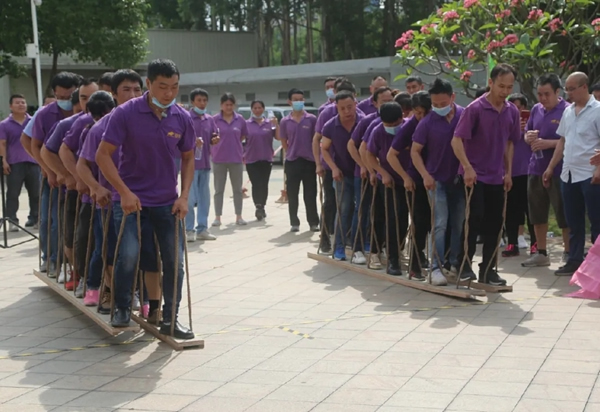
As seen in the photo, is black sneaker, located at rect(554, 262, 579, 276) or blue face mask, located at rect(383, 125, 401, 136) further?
black sneaker, located at rect(554, 262, 579, 276)

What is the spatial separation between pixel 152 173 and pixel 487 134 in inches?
116

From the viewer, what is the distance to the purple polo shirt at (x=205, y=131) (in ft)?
40.2

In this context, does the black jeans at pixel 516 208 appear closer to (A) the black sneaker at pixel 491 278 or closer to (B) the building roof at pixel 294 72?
(A) the black sneaker at pixel 491 278

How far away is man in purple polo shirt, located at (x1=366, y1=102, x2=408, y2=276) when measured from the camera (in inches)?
344

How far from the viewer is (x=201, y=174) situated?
1228 centimetres

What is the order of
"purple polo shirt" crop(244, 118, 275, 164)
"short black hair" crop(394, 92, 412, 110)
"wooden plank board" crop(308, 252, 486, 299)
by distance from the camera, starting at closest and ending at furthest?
"wooden plank board" crop(308, 252, 486, 299), "short black hair" crop(394, 92, 412, 110), "purple polo shirt" crop(244, 118, 275, 164)

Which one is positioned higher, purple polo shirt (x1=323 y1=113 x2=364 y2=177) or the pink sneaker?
purple polo shirt (x1=323 y1=113 x2=364 y2=177)

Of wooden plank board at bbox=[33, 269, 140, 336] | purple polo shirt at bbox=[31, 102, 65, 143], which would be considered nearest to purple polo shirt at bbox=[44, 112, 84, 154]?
purple polo shirt at bbox=[31, 102, 65, 143]

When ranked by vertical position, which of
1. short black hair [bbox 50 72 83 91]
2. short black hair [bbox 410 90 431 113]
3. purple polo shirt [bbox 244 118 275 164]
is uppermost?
short black hair [bbox 50 72 83 91]

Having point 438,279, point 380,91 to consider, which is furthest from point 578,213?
point 380,91

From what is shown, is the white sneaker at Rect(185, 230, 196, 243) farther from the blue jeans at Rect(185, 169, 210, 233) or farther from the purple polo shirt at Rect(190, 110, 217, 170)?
the purple polo shirt at Rect(190, 110, 217, 170)

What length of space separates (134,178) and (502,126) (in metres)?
3.19

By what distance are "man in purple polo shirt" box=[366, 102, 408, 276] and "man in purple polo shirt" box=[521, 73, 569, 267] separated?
144 centimetres

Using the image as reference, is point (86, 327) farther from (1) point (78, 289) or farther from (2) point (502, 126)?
(2) point (502, 126)
